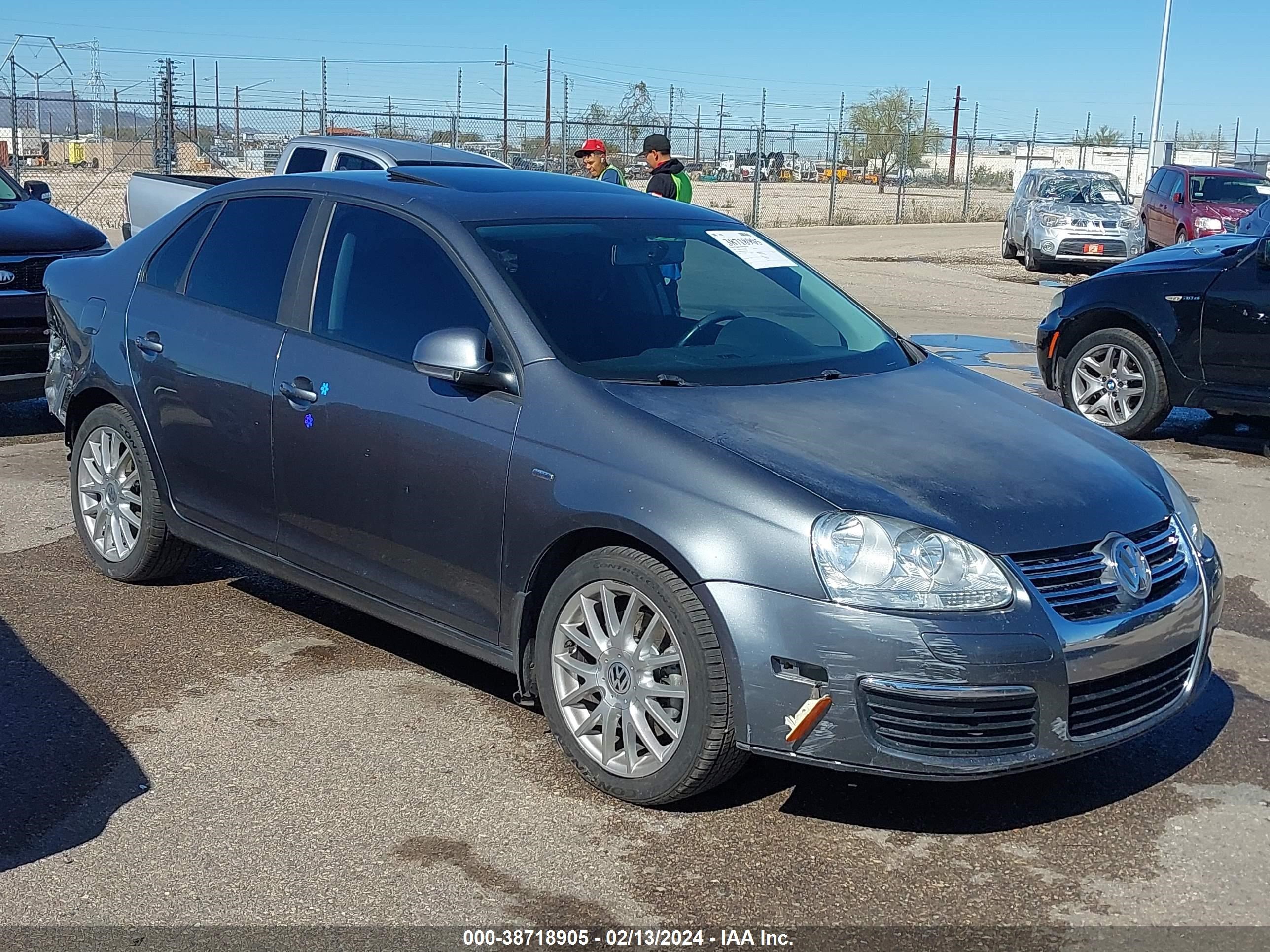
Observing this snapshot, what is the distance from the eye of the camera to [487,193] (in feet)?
16.4

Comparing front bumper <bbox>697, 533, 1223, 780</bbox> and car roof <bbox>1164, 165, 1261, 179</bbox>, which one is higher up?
car roof <bbox>1164, 165, 1261, 179</bbox>

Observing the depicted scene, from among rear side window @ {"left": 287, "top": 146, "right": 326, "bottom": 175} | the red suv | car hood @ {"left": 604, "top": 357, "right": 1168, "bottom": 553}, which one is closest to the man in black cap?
rear side window @ {"left": 287, "top": 146, "right": 326, "bottom": 175}

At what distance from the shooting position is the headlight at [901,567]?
11.8 feet

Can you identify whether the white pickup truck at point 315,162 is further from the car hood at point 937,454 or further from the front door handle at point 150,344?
the car hood at point 937,454

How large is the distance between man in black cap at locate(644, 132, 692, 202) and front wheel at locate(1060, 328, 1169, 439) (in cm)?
314

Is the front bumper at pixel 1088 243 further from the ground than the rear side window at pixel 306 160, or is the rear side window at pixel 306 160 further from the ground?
the rear side window at pixel 306 160

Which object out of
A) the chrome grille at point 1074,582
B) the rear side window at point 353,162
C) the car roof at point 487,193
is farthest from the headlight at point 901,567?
the rear side window at point 353,162

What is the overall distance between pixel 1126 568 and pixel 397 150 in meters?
9.56

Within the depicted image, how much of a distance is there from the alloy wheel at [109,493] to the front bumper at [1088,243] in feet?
64.6

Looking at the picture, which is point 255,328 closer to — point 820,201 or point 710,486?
point 710,486

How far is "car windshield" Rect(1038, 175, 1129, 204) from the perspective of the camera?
24141mm

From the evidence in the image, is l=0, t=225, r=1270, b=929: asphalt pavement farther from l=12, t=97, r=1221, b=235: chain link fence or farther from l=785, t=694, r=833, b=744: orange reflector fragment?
l=12, t=97, r=1221, b=235: chain link fence

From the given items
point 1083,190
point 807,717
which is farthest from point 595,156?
point 1083,190

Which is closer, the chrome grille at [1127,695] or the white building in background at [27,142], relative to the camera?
the chrome grille at [1127,695]
